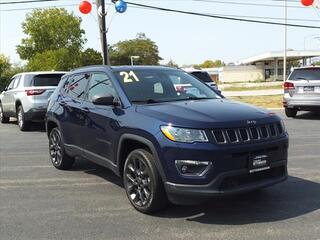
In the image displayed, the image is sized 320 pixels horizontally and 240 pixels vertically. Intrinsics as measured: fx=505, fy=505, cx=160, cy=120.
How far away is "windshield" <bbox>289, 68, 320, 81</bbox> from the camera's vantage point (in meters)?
15.6

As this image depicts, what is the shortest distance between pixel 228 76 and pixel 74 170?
93.4 metres

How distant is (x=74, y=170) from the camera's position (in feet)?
27.2

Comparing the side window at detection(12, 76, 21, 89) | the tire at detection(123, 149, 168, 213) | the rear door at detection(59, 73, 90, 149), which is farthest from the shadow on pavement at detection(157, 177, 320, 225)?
the side window at detection(12, 76, 21, 89)

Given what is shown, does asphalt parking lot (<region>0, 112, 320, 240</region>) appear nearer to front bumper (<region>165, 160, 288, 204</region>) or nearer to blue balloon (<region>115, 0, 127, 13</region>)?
front bumper (<region>165, 160, 288, 204</region>)

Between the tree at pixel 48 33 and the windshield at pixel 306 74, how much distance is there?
7012 centimetres

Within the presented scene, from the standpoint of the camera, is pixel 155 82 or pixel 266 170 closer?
pixel 266 170

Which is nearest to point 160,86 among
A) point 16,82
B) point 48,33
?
point 16,82

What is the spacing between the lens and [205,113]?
539cm

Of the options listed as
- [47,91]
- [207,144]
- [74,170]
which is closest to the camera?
[207,144]

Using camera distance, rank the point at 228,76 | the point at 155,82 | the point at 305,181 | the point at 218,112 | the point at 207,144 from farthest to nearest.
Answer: the point at 228,76, the point at 305,181, the point at 155,82, the point at 218,112, the point at 207,144

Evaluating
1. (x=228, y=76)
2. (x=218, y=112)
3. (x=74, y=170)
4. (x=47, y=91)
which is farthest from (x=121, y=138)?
(x=228, y=76)

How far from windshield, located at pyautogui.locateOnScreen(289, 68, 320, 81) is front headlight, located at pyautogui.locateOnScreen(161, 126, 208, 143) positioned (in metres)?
11.4

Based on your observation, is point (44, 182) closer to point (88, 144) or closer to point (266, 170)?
point (88, 144)

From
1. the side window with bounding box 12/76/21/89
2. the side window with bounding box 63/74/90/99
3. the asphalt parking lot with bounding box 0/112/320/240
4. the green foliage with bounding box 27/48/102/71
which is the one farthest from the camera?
the green foliage with bounding box 27/48/102/71
